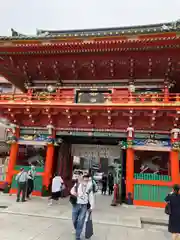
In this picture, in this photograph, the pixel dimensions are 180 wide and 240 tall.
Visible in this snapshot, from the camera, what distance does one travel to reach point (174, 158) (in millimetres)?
9836

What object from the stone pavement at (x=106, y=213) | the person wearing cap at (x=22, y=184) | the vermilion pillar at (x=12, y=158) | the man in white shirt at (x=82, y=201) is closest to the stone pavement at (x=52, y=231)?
the stone pavement at (x=106, y=213)

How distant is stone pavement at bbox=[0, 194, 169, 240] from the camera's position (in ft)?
17.8

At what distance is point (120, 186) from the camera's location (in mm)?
10711

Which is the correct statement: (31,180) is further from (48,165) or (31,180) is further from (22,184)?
(48,165)

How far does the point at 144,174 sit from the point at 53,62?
831 cm

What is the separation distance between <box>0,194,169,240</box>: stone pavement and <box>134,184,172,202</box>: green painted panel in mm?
660

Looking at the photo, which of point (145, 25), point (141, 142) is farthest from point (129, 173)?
point (145, 25)

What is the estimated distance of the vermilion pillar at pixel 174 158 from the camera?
9.62 metres

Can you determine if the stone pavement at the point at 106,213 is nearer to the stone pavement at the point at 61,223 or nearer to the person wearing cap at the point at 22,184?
the stone pavement at the point at 61,223

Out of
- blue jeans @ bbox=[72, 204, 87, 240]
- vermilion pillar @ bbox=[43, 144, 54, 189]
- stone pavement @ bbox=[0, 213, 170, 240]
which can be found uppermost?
vermilion pillar @ bbox=[43, 144, 54, 189]

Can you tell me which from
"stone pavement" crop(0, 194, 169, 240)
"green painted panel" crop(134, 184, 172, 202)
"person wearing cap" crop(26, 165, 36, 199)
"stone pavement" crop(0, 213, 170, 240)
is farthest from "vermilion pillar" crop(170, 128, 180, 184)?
"person wearing cap" crop(26, 165, 36, 199)

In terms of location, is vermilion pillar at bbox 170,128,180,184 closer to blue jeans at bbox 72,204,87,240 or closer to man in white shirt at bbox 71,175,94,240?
man in white shirt at bbox 71,175,94,240

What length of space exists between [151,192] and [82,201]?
236 inches

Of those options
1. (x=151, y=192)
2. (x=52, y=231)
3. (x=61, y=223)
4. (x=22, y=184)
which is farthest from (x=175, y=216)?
(x=22, y=184)
